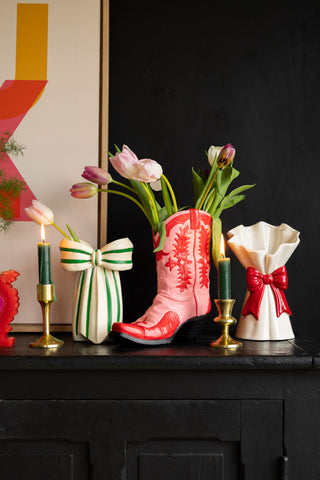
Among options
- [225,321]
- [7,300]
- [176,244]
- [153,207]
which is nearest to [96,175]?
[153,207]

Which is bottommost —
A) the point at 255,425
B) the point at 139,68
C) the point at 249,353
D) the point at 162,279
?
the point at 255,425

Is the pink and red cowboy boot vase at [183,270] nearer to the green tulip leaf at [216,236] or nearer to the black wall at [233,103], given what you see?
the green tulip leaf at [216,236]

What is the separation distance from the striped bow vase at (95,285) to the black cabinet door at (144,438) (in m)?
0.21

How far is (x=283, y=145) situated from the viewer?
4.93 ft

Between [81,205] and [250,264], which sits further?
[81,205]

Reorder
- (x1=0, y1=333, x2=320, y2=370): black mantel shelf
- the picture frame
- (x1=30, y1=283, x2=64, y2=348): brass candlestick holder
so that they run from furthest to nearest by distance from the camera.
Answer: the picture frame → (x1=30, y1=283, x2=64, y2=348): brass candlestick holder → (x1=0, y1=333, x2=320, y2=370): black mantel shelf

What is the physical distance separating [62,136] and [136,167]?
1.26ft

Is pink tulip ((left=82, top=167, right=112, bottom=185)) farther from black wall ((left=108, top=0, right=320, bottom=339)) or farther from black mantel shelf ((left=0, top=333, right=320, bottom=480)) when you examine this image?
black mantel shelf ((left=0, top=333, right=320, bottom=480))

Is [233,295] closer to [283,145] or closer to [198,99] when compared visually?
[283,145]

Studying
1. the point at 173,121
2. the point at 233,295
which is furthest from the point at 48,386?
the point at 173,121

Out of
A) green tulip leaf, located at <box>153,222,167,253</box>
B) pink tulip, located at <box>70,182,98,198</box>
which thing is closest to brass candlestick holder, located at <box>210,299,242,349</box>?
green tulip leaf, located at <box>153,222,167,253</box>

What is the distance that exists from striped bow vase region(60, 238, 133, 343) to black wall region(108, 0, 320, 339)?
26cm

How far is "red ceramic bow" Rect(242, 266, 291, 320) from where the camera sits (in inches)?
47.9

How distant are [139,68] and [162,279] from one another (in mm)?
684
